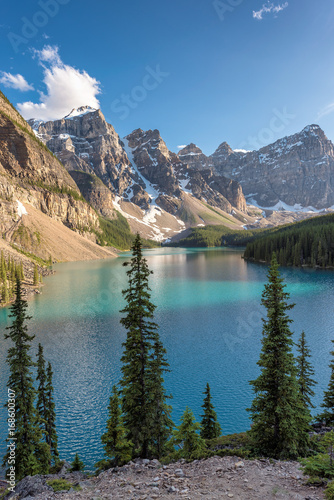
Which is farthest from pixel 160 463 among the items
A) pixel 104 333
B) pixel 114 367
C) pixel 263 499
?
pixel 104 333

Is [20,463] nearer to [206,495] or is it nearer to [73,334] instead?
[206,495]

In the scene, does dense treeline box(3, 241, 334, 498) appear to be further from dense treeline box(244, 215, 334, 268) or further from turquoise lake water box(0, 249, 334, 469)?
dense treeline box(244, 215, 334, 268)

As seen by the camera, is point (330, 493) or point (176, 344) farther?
point (176, 344)

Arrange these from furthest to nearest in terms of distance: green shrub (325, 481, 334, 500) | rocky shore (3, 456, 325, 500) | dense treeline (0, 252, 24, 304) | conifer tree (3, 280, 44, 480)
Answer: dense treeline (0, 252, 24, 304) → conifer tree (3, 280, 44, 480) → rocky shore (3, 456, 325, 500) → green shrub (325, 481, 334, 500)

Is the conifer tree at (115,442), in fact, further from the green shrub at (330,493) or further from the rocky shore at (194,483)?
the green shrub at (330,493)

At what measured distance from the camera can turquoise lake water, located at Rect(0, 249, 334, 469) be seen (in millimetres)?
24328

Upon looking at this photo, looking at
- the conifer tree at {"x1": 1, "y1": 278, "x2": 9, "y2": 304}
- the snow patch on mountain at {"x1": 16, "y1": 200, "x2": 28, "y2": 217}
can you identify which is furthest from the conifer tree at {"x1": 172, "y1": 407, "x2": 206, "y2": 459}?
the snow patch on mountain at {"x1": 16, "y1": 200, "x2": 28, "y2": 217}

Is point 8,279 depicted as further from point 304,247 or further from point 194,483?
point 304,247

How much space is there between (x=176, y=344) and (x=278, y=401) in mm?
24867

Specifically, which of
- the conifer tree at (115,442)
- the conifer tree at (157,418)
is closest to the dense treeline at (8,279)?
the conifer tree at (157,418)

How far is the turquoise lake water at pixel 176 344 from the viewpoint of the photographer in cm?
2433

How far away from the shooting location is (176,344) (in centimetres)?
3881

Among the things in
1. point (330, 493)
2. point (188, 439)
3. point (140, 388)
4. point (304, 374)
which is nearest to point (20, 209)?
point (140, 388)

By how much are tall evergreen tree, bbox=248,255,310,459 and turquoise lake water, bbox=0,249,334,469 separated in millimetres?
8324
